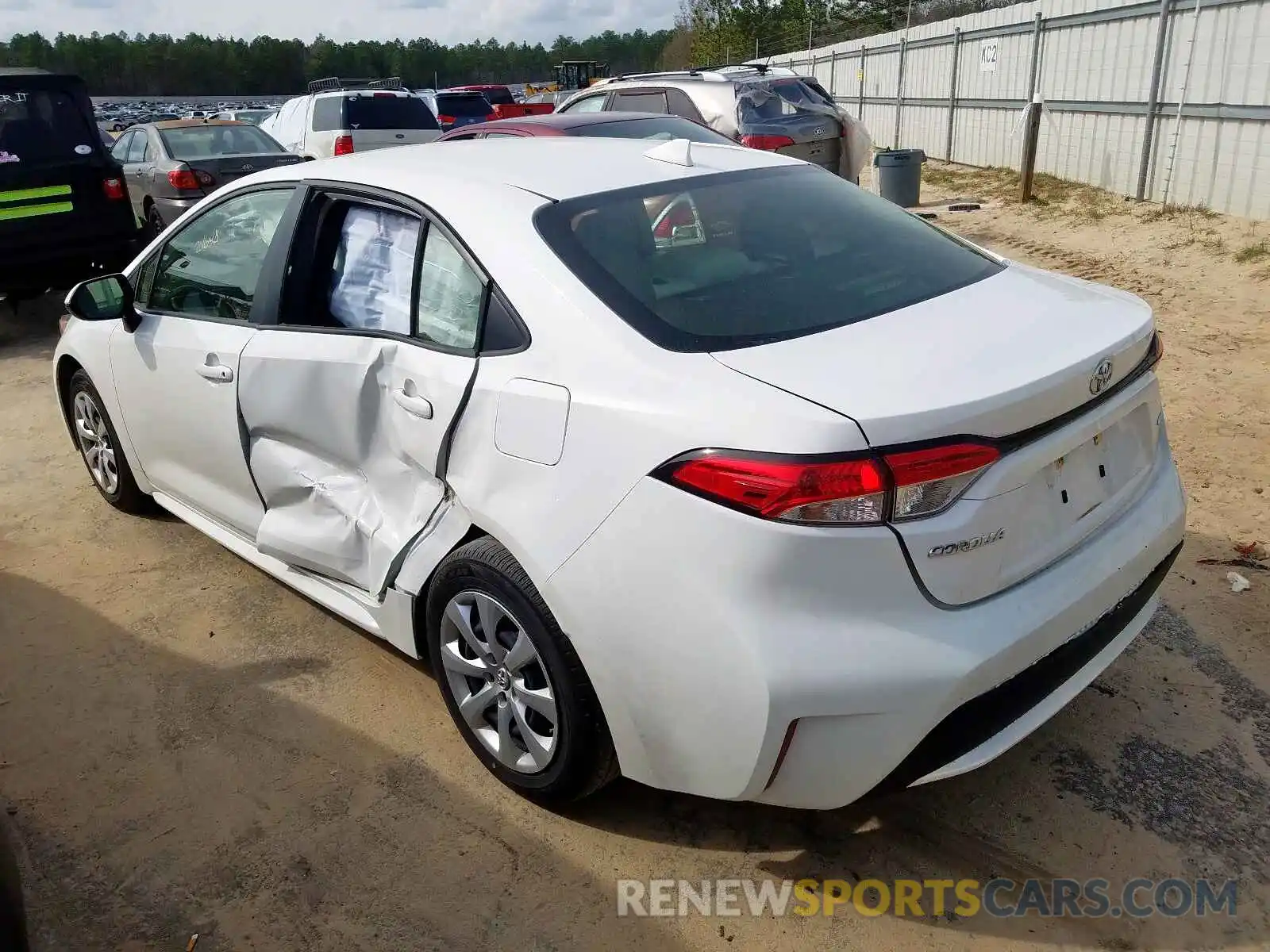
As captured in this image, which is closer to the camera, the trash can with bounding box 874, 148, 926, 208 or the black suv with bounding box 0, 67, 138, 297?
the black suv with bounding box 0, 67, 138, 297

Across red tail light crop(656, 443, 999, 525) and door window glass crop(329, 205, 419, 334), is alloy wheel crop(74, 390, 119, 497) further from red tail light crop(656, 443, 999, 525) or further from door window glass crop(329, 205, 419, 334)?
red tail light crop(656, 443, 999, 525)

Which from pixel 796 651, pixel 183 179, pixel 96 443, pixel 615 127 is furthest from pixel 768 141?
pixel 796 651

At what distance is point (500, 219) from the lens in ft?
8.98

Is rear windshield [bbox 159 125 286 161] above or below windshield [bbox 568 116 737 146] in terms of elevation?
below

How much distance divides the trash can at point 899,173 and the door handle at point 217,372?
10328 mm

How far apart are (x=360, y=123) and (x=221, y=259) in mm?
10895

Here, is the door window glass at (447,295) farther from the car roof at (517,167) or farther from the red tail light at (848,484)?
the red tail light at (848,484)

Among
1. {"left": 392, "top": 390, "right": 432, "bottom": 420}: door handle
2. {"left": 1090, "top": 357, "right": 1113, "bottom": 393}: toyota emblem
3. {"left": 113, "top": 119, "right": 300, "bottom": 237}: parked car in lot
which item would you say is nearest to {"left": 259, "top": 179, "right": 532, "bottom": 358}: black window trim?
{"left": 392, "top": 390, "right": 432, "bottom": 420}: door handle

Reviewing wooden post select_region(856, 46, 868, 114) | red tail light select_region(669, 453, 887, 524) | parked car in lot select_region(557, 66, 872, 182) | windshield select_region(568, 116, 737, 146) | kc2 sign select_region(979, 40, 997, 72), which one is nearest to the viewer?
red tail light select_region(669, 453, 887, 524)

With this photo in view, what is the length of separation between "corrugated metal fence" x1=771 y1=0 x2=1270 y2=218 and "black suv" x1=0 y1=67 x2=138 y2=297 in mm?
9826

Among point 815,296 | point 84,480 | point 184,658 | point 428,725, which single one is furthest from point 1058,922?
point 84,480

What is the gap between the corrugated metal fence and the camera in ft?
31.2

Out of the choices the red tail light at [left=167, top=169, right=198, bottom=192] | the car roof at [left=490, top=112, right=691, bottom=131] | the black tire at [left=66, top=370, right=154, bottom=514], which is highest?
the car roof at [left=490, top=112, right=691, bottom=131]

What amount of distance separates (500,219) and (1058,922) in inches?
85.4
